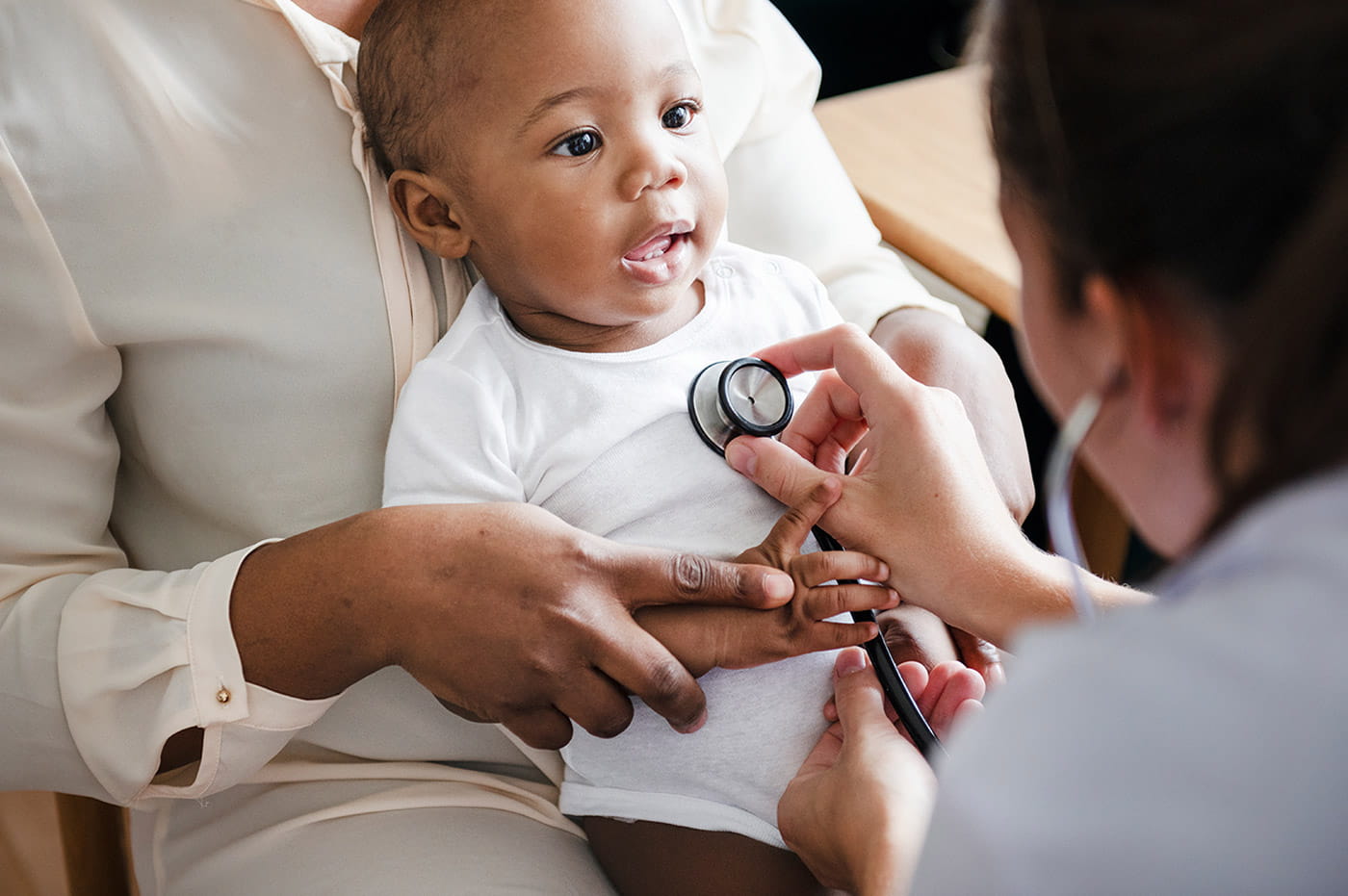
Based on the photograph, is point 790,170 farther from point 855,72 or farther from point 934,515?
point 855,72

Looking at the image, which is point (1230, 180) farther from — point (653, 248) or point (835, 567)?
point (653, 248)

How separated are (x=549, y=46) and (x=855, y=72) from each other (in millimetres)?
2316

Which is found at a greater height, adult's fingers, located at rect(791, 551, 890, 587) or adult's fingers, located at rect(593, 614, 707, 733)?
adult's fingers, located at rect(791, 551, 890, 587)

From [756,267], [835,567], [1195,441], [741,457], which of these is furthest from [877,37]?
[1195,441]

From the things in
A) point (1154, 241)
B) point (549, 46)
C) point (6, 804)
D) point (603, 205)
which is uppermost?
point (1154, 241)

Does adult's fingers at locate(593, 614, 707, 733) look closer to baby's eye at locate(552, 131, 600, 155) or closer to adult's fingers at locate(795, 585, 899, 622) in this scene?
adult's fingers at locate(795, 585, 899, 622)

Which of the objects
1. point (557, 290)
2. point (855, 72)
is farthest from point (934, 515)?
point (855, 72)

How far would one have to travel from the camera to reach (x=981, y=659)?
1.14m

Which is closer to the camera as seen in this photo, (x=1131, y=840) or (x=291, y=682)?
(x=1131, y=840)

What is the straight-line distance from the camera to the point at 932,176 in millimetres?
1722

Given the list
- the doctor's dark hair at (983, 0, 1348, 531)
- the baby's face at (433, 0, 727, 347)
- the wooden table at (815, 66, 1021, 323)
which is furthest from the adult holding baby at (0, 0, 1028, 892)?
the wooden table at (815, 66, 1021, 323)

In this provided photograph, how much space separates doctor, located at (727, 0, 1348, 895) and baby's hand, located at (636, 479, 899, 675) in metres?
0.40

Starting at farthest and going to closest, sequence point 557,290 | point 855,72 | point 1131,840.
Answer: point 855,72 < point 557,290 < point 1131,840

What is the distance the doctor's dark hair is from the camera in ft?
1.43
